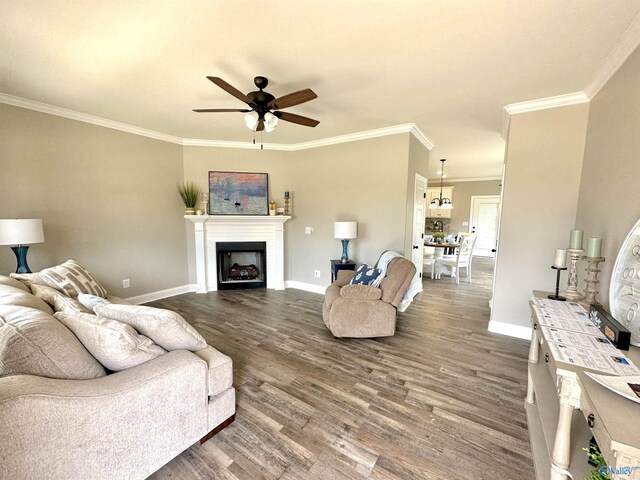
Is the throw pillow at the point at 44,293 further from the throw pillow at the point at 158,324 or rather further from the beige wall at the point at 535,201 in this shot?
the beige wall at the point at 535,201

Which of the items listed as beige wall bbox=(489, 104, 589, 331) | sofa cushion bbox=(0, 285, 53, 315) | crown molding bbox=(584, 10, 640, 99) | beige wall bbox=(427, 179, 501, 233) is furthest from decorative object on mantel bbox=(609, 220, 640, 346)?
beige wall bbox=(427, 179, 501, 233)

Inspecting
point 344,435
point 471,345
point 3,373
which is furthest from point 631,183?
point 3,373

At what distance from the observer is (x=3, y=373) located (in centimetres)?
106

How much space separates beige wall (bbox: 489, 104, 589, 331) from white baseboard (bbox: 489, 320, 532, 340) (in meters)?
0.02

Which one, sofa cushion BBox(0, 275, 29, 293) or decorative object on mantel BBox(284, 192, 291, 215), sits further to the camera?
decorative object on mantel BBox(284, 192, 291, 215)

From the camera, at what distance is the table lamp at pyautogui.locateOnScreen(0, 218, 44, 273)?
2439 mm

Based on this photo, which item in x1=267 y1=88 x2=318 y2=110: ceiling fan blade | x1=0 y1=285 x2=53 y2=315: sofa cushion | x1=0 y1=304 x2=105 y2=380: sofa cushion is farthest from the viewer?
x1=267 y1=88 x2=318 y2=110: ceiling fan blade

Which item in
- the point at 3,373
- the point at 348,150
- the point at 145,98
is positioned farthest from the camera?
the point at 348,150

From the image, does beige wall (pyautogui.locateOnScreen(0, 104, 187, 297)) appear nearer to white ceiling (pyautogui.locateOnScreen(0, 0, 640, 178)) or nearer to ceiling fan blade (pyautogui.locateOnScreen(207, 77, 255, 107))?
white ceiling (pyautogui.locateOnScreen(0, 0, 640, 178))

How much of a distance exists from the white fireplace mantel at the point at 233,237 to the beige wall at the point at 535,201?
331 cm

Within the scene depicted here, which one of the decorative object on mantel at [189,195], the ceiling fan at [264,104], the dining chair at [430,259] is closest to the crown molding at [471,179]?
the dining chair at [430,259]

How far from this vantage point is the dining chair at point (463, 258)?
18.2 feet

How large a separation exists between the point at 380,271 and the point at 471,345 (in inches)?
48.5

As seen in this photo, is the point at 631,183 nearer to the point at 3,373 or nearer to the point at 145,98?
the point at 3,373
